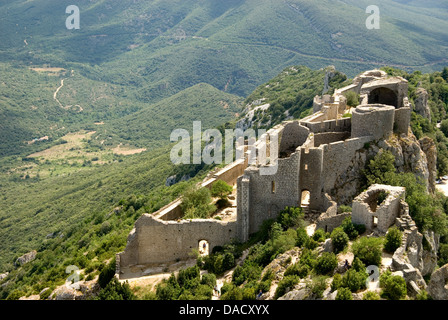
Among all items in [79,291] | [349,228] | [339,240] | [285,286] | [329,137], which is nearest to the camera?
[285,286]

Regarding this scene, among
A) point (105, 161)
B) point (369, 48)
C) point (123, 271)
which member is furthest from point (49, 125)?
point (123, 271)

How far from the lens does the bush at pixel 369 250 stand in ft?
71.4

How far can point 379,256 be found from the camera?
2184 centimetres

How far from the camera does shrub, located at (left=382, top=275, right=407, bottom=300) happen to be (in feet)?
62.3

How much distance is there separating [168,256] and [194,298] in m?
6.27

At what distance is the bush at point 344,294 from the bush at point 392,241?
3.96 meters

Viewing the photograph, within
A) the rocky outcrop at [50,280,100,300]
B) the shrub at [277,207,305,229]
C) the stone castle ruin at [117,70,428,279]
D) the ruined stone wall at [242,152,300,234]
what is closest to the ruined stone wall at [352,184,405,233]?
the stone castle ruin at [117,70,428,279]

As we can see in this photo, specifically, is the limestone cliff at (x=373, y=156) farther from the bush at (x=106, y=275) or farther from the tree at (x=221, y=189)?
the bush at (x=106, y=275)

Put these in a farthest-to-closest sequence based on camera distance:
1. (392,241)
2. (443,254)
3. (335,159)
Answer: (443,254), (335,159), (392,241)

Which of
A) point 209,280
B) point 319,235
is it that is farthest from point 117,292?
point 319,235

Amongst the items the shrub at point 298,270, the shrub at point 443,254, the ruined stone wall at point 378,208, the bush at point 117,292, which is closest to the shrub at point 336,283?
the shrub at point 298,270

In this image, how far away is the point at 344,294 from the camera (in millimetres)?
19422

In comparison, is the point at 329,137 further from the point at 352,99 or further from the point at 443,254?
the point at 443,254

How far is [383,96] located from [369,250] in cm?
2068
